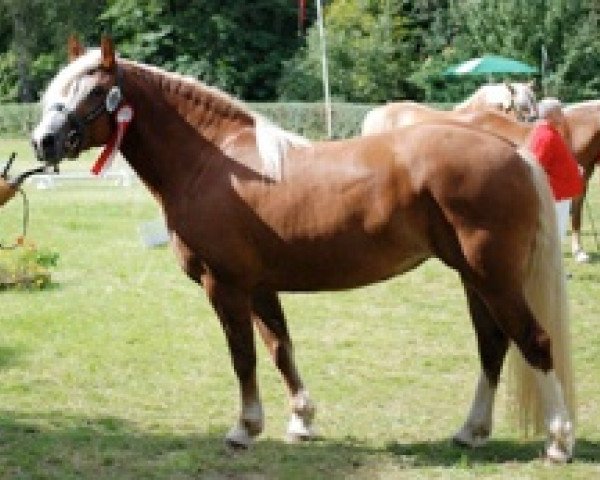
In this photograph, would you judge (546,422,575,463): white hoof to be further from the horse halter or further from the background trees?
the background trees

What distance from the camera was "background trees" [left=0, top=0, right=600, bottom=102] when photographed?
39312 millimetres

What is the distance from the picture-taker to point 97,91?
16.7ft

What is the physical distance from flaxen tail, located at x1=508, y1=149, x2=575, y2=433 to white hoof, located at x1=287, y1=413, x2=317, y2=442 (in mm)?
1195

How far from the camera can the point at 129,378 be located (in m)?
7.00

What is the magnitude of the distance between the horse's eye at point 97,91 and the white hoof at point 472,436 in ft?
8.32

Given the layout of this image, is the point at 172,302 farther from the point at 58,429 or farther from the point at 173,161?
the point at 173,161

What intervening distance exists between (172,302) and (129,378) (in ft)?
8.59

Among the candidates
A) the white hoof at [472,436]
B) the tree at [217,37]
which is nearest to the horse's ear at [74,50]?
the white hoof at [472,436]

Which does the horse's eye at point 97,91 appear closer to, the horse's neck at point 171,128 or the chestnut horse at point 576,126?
the horse's neck at point 171,128

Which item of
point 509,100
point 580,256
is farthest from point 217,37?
point 580,256

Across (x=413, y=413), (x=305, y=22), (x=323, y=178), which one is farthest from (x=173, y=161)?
(x=305, y=22)

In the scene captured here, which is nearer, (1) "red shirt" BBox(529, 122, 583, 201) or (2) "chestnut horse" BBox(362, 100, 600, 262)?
(1) "red shirt" BBox(529, 122, 583, 201)

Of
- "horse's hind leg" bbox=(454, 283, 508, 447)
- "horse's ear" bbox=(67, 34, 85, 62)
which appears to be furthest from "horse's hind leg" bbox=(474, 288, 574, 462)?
"horse's ear" bbox=(67, 34, 85, 62)

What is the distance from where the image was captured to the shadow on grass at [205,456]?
5.02 metres
